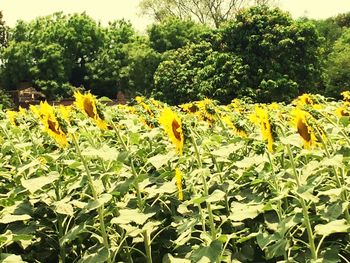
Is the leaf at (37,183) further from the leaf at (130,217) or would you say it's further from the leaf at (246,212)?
the leaf at (246,212)

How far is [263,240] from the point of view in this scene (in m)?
2.04

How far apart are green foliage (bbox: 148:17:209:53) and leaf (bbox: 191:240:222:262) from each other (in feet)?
108

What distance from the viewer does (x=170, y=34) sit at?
34812 millimetres

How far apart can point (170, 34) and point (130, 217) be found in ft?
109

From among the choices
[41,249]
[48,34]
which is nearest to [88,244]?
[41,249]

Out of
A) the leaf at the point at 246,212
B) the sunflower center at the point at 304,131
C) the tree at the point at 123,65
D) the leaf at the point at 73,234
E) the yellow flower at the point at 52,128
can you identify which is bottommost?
the leaf at the point at 246,212

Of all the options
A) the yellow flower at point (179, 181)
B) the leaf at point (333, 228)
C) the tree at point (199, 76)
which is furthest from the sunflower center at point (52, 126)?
the tree at point (199, 76)

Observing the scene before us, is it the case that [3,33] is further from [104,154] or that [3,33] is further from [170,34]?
[104,154]

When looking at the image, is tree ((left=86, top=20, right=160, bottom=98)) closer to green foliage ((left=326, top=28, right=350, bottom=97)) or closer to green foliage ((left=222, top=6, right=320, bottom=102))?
green foliage ((left=222, top=6, right=320, bottom=102))

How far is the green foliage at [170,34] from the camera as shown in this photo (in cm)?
3469

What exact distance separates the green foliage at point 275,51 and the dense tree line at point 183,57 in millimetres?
43

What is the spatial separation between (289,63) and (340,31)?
23515mm

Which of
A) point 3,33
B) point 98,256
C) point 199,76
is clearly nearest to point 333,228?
point 98,256

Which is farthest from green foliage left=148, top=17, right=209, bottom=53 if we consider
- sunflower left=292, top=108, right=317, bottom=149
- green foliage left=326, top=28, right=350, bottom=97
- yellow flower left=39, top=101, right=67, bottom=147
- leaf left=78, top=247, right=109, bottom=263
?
leaf left=78, top=247, right=109, bottom=263
